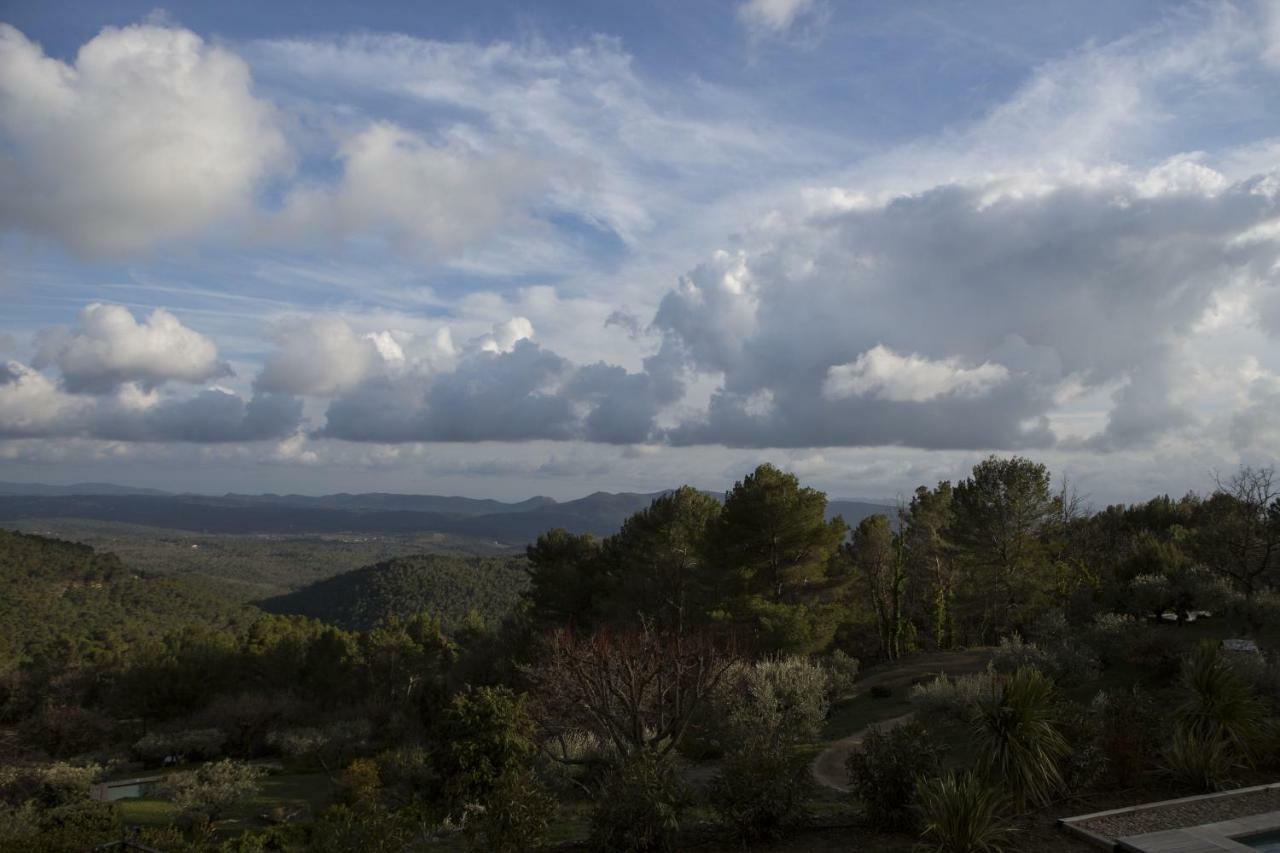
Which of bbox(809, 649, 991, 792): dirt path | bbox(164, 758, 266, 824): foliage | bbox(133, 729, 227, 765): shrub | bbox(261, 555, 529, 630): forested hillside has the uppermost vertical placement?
bbox(809, 649, 991, 792): dirt path

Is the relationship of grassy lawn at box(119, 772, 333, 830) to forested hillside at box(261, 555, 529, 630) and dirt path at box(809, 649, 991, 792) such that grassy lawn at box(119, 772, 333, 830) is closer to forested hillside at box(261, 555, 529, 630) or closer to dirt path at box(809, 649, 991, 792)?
dirt path at box(809, 649, 991, 792)

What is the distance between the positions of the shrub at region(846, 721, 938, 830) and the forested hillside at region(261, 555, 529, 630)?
87.5m

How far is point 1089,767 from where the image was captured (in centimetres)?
942

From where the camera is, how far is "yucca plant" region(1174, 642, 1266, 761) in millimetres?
10023

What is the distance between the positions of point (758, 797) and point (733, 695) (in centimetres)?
915

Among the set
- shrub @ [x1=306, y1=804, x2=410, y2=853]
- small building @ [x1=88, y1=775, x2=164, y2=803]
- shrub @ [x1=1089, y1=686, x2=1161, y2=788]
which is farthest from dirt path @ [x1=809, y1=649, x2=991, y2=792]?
small building @ [x1=88, y1=775, x2=164, y2=803]

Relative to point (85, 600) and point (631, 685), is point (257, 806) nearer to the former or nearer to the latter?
point (631, 685)

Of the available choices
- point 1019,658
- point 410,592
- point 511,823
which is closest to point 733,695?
point 1019,658

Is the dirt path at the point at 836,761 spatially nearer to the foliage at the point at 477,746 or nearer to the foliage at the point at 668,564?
the foliage at the point at 477,746

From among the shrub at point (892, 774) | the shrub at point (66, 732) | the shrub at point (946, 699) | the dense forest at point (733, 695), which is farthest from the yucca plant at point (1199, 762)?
the shrub at point (66, 732)

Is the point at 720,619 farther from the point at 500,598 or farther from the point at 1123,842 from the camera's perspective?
the point at 500,598

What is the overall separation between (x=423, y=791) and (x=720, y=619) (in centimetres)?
1388

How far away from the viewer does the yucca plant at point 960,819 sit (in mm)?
7395

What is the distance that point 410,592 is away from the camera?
10625 centimetres
